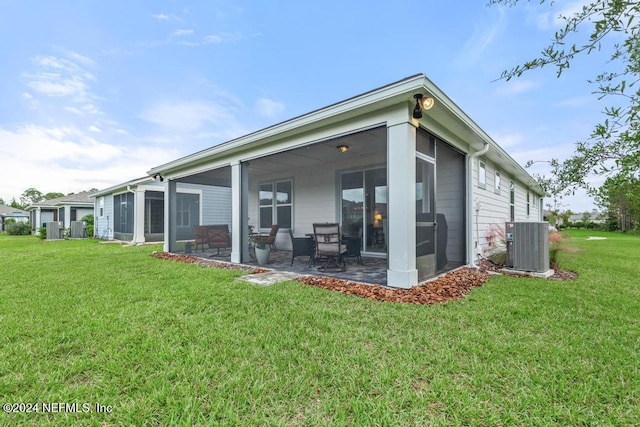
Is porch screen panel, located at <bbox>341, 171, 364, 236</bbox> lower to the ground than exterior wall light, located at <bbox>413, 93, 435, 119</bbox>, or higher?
lower

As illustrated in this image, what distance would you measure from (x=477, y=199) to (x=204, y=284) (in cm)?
586

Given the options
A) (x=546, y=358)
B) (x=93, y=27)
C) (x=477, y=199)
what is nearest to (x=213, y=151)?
(x=93, y=27)

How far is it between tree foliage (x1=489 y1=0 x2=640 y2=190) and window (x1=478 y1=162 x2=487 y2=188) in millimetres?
4694

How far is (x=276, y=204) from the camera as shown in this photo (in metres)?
9.68

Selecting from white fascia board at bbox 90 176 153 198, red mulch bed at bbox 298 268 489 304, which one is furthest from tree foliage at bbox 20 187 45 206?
red mulch bed at bbox 298 268 489 304

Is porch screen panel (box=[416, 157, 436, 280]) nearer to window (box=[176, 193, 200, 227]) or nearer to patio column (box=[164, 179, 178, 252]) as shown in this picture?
patio column (box=[164, 179, 178, 252])

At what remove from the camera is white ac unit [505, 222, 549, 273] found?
5.06 m

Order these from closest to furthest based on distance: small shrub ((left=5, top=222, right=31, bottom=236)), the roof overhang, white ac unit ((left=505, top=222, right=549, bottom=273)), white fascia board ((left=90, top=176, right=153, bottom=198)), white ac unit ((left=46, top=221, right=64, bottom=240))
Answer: the roof overhang, white ac unit ((left=505, top=222, right=549, bottom=273)), white fascia board ((left=90, top=176, right=153, bottom=198)), white ac unit ((left=46, top=221, right=64, bottom=240)), small shrub ((left=5, top=222, right=31, bottom=236))

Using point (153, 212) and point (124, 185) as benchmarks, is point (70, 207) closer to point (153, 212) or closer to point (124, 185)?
point (124, 185)

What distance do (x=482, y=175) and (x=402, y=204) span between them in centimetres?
406

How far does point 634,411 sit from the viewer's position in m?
1.48

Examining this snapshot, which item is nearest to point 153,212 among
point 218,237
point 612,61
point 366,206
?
point 218,237

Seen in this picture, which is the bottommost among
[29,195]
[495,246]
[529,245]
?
[495,246]

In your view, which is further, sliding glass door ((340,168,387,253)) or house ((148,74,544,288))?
sliding glass door ((340,168,387,253))
